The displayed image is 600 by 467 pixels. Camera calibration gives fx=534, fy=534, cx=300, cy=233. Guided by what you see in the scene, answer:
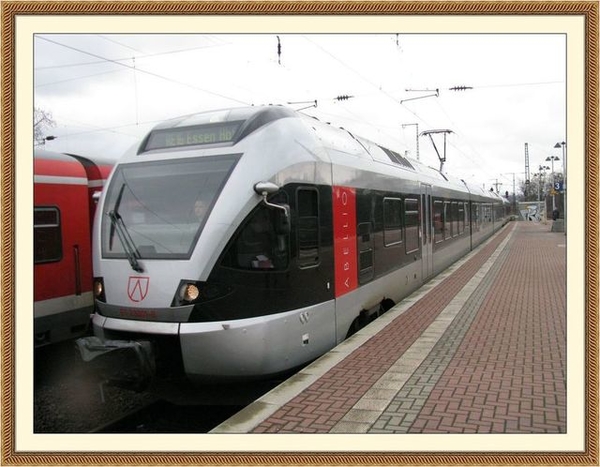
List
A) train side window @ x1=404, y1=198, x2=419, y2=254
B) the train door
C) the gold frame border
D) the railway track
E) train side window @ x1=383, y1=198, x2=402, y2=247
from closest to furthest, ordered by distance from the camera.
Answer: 1. the gold frame border
2. the railway track
3. train side window @ x1=383, y1=198, x2=402, y2=247
4. train side window @ x1=404, y1=198, x2=419, y2=254
5. the train door

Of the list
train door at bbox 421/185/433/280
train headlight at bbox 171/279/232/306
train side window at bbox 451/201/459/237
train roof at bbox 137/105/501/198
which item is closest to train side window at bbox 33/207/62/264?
train roof at bbox 137/105/501/198

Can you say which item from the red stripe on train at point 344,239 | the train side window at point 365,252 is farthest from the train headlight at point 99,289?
the train side window at point 365,252

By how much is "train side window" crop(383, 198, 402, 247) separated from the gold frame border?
217 inches

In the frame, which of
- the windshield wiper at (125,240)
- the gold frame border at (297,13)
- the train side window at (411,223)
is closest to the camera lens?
the gold frame border at (297,13)

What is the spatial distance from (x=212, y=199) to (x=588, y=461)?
4026 millimetres

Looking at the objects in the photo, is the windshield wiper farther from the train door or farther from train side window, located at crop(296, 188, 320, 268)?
the train door

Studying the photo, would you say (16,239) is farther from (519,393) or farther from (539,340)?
(539,340)

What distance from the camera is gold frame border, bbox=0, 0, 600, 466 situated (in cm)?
384

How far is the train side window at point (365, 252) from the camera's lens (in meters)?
8.28

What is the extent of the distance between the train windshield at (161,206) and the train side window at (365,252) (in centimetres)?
313

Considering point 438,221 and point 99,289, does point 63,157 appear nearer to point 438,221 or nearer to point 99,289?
point 99,289

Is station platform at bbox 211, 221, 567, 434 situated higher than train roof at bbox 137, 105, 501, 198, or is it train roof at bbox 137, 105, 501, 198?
train roof at bbox 137, 105, 501, 198

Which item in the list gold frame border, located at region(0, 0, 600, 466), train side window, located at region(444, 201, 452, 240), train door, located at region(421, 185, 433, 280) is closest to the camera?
gold frame border, located at region(0, 0, 600, 466)

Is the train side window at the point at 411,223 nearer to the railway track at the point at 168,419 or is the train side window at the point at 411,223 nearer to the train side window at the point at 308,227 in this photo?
the train side window at the point at 308,227
